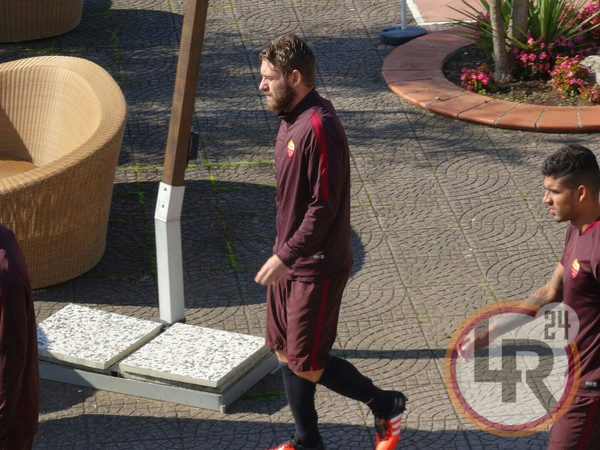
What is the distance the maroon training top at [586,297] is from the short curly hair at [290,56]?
140 cm

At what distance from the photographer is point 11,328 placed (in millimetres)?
3688

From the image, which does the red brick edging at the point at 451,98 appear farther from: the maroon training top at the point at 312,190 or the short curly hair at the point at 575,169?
the short curly hair at the point at 575,169

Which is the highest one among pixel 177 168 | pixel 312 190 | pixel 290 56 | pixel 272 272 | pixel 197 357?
pixel 290 56

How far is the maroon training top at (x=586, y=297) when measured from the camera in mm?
4043

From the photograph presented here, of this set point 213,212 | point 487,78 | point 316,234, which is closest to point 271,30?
point 487,78

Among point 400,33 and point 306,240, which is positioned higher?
point 306,240

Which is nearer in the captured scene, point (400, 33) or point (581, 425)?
point (581, 425)

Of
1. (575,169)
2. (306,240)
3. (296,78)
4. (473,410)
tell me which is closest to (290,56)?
(296,78)

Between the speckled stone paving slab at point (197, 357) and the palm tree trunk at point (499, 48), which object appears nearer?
the speckled stone paving slab at point (197, 357)

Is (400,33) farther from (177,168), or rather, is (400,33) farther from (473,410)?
(473,410)

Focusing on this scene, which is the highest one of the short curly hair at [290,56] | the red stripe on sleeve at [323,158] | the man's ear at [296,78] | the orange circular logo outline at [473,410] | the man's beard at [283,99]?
the short curly hair at [290,56]

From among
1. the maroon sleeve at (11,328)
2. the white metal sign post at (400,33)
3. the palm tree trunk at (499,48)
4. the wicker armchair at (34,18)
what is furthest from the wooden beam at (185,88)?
the wicker armchair at (34,18)

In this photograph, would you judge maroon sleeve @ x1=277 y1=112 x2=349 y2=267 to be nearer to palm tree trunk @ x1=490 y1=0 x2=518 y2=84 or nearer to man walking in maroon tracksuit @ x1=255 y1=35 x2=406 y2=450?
man walking in maroon tracksuit @ x1=255 y1=35 x2=406 y2=450

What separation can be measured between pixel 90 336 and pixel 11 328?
2.29 metres
